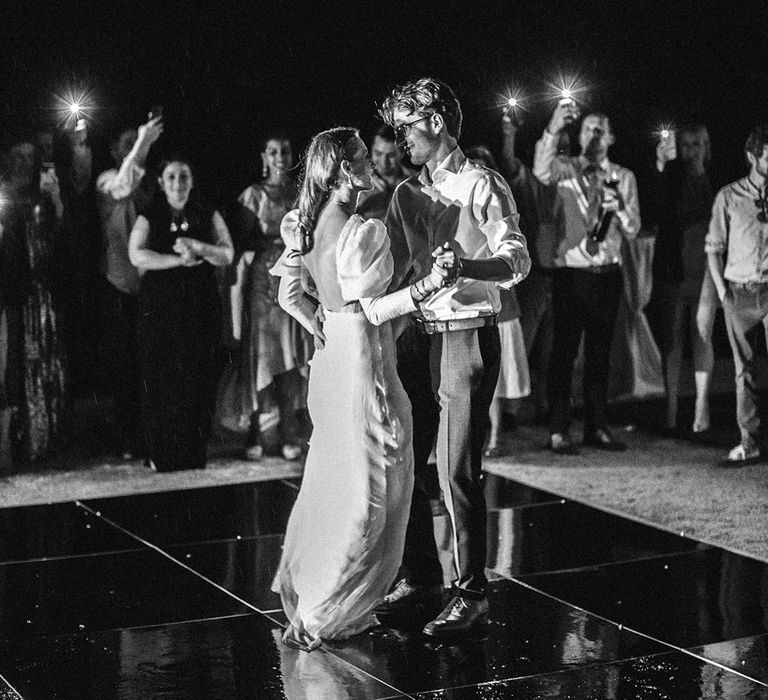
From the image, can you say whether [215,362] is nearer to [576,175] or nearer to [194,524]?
[194,524]

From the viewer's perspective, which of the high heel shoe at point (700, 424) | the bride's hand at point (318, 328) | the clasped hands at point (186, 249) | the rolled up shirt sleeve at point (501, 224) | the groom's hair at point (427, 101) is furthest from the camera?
the high heel shoe at point (700, 424)

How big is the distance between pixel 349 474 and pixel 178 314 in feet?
10.8

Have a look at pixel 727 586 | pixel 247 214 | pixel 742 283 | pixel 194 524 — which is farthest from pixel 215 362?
pixel 727 586

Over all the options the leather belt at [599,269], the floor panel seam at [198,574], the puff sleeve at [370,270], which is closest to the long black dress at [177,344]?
the floor panel seam at [198,574]

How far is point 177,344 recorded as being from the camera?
784cm

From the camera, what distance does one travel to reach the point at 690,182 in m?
8.60

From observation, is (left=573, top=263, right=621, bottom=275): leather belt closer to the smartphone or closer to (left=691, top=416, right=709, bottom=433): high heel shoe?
the smartphone

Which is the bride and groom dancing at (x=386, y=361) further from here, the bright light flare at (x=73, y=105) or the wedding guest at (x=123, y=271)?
the bright light flare at (x=73, y=105)

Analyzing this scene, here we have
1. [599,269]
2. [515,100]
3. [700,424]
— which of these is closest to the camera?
[599,269]

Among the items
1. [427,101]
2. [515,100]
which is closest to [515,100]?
[515,100]

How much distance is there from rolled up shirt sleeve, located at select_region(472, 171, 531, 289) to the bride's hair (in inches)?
17.9

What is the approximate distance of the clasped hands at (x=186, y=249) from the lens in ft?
25.3

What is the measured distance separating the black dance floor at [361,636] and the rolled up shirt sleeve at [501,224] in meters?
1.25

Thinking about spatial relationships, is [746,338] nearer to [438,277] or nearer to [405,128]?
[405,128]
